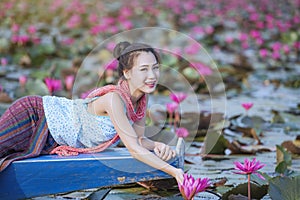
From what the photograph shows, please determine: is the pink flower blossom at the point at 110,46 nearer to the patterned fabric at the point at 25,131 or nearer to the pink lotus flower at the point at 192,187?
the patterned fabric at the point at 25,131

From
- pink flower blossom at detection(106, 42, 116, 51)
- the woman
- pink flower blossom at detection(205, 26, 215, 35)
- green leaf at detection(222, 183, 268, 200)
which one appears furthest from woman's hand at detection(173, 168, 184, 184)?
pink flower blossom at detection(205, 26, 215, 35)

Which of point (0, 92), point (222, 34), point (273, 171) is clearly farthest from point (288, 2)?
point (273, 171)

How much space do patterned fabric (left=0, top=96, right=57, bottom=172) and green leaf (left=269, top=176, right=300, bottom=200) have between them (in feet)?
2.12

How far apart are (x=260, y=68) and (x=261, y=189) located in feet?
10.8

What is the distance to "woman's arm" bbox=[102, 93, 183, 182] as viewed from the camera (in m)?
1.66

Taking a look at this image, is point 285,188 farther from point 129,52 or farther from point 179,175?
point 129,52

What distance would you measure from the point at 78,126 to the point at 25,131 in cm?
17

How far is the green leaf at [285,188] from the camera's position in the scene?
58.9 inches

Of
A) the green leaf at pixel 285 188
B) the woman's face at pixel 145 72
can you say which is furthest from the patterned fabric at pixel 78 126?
the green leaf at pixel 285 188

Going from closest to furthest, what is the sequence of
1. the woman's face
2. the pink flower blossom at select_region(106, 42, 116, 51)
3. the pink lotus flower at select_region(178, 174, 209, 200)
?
1. the pink lotus flower at select_region(178, 174, 209, 200)
2. the woman's face
3. the pink flower blossom at select_region(106, 42, 116, 51)

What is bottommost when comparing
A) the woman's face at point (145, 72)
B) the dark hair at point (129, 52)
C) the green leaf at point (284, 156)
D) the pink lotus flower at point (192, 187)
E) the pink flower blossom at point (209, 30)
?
the pink lotus flower at point (192, 187)

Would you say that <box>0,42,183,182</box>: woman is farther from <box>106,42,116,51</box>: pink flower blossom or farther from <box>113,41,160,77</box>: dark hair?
<box>106,42,116,51</box>: pink flower blossom

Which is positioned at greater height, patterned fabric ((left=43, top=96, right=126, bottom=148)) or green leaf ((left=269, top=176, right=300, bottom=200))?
patterned fabric ((left=43, top=96, right=126, bottom=148))

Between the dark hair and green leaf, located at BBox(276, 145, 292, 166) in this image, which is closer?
the dark hair
